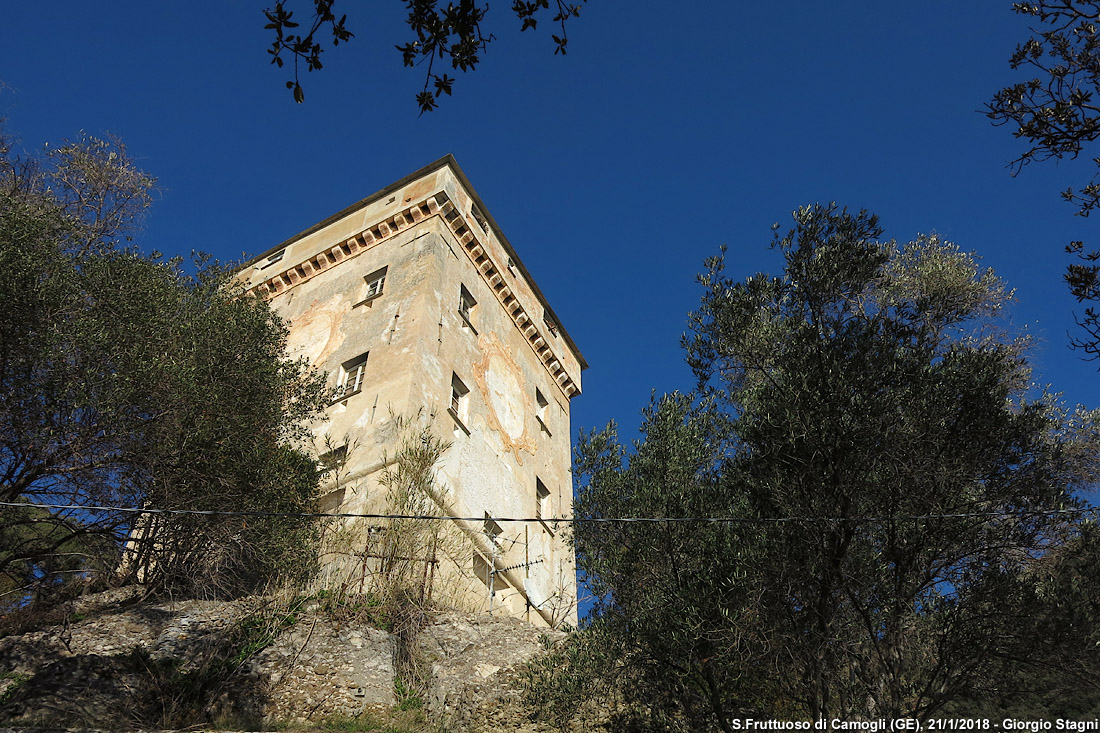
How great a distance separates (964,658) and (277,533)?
1006 centimetres

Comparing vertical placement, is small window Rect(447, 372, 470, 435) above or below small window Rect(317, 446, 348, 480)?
above

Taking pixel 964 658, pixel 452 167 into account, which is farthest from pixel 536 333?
pixel 964 658

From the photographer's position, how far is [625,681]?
9.43 meters

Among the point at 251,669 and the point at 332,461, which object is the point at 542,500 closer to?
the point at 332,461

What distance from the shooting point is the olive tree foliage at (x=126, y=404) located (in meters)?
11.2

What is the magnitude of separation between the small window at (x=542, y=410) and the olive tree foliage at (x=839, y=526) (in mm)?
13675

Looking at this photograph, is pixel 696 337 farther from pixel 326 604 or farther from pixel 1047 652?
Result: pixel 326 604

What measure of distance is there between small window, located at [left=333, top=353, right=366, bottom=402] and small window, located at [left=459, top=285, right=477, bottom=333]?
3003 mm

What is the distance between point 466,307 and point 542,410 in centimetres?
409

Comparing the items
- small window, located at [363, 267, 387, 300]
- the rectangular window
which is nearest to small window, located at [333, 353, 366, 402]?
the rectangular window

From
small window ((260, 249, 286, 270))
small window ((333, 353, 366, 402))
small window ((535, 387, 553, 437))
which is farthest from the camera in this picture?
small window ((260, 249, 286, 270))

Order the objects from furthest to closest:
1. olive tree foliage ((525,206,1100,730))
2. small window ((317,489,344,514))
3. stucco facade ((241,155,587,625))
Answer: stucco facade ((241,155,587,625))
small window ((317,489,344,514))
olive tree foliage ((525,206,1100,730))

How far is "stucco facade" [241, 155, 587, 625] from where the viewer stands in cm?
1766

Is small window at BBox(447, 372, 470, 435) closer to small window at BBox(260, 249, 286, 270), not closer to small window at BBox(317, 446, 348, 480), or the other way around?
small window at BBox(317, 446, 348, 480)
